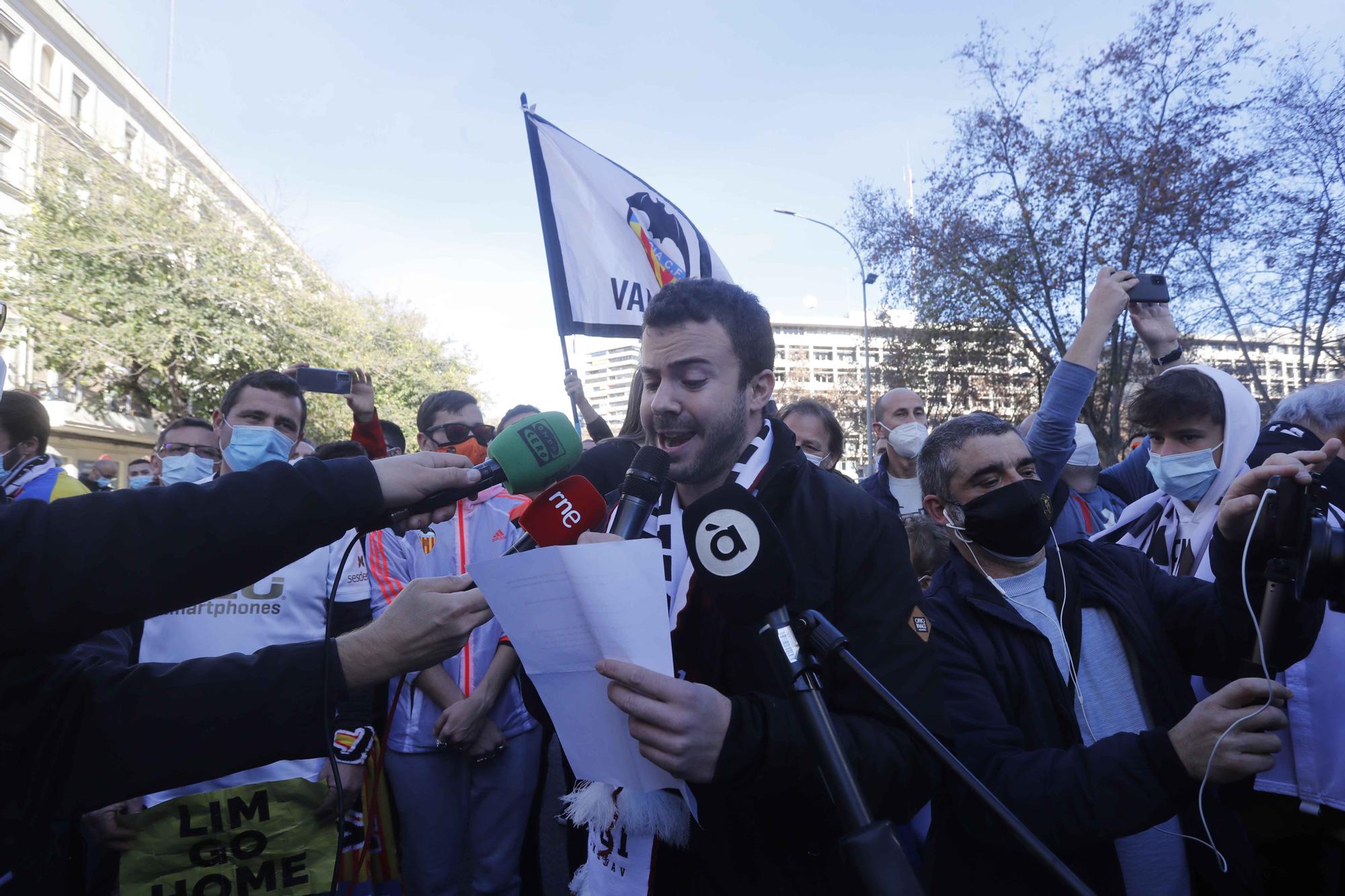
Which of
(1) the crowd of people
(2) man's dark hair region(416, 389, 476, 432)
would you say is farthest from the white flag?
(1) the crowd of people

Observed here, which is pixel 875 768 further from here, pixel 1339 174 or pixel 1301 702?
pixel 1339 174

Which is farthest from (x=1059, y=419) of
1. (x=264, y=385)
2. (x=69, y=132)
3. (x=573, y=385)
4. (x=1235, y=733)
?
(x=69, y=132)

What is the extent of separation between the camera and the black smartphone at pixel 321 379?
3230 mm

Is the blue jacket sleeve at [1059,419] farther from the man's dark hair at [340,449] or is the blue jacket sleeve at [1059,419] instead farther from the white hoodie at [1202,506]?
the man's dark hair at [340,449]

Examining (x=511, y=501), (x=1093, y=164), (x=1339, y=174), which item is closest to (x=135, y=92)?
(x=1093, y=164)

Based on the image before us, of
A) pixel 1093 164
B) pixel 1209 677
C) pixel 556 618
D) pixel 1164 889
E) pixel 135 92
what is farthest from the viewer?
pixel 135 92

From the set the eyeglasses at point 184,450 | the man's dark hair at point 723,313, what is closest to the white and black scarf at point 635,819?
the man's dark hair at point 723,313

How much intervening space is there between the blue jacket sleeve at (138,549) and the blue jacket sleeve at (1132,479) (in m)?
4.73

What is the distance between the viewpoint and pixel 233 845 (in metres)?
2.48

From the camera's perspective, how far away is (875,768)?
144 centimetres

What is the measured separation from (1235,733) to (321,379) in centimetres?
317

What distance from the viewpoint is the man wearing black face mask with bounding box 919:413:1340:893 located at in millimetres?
1702

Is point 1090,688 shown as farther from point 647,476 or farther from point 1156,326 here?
point 1156,326

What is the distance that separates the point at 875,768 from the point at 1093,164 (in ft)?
49.6
